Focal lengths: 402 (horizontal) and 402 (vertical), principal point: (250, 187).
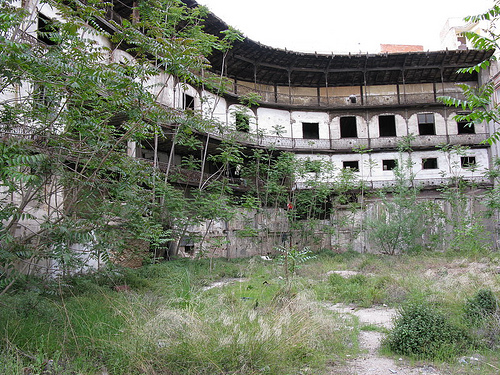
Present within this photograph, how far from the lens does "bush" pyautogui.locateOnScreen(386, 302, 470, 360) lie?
5.10m

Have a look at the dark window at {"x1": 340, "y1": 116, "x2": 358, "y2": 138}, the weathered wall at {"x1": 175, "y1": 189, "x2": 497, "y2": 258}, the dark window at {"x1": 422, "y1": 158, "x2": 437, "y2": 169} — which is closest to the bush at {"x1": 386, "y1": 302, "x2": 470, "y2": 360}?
the weathered wall at {"x1": 175, "y1": 189, "x2": 497, "y2": 258}

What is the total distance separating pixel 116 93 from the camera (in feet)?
18.9

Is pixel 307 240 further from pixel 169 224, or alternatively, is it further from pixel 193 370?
pixel 193 370

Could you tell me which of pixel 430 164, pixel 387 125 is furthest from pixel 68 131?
pixel 387 125

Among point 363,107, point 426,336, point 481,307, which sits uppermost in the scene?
point 363,107

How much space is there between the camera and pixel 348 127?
3034 centimetres

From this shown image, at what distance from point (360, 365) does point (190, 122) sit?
6240 millimetres

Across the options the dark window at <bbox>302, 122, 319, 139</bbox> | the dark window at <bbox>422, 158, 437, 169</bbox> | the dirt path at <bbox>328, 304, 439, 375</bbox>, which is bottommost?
the dirt path at <bbox>328, 304, 439, 375</bbox>

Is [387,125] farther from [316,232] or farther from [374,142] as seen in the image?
[316,232]

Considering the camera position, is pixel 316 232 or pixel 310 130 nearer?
pixel 316 232

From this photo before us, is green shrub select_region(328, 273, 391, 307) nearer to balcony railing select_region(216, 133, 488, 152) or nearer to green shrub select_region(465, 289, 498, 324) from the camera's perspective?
green shrub select_region(465, 289, 498, 324)

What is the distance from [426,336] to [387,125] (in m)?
26.7

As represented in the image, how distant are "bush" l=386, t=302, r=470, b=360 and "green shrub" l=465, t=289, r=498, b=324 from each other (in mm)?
411

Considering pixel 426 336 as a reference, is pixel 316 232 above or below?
above
